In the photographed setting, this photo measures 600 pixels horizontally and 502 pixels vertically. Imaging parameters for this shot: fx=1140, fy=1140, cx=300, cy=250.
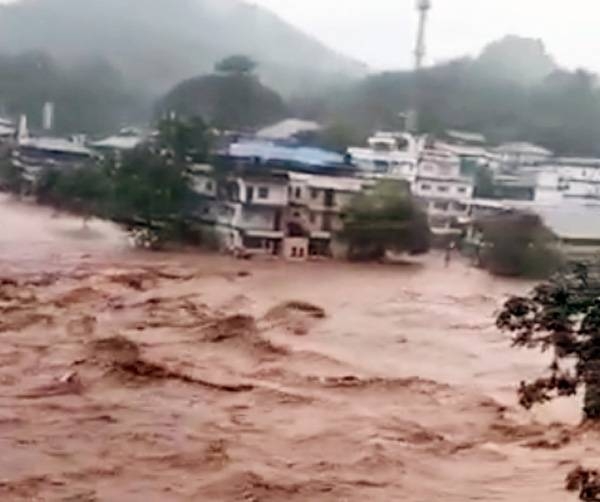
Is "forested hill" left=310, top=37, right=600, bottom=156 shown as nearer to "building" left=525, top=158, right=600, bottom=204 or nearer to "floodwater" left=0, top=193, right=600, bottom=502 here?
"building" left=525, top=158, right=600, bottom=204

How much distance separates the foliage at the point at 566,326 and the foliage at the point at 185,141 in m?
5.64

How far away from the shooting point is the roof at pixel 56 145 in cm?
894

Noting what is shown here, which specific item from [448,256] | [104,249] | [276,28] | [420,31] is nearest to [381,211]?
[448,256]

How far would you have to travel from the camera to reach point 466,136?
8.71m

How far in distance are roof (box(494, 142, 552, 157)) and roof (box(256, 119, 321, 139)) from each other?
56.1 inches

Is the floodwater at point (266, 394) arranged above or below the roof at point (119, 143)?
below

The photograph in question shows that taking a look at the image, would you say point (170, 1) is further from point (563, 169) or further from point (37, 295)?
point (37, 295)

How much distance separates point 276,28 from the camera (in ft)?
36.0

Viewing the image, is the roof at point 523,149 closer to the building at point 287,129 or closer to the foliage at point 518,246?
the foliage at point 518,246

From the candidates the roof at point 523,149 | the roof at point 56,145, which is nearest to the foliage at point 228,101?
the roof at point 56,145

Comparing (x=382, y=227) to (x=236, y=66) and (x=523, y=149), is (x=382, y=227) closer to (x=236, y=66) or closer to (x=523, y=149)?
(x=523, y=149)

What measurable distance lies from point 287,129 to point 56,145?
1861 millimetres

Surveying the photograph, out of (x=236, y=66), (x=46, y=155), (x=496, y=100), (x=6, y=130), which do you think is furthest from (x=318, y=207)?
(x=6, y=130)

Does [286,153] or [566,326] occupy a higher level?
[286,153]
